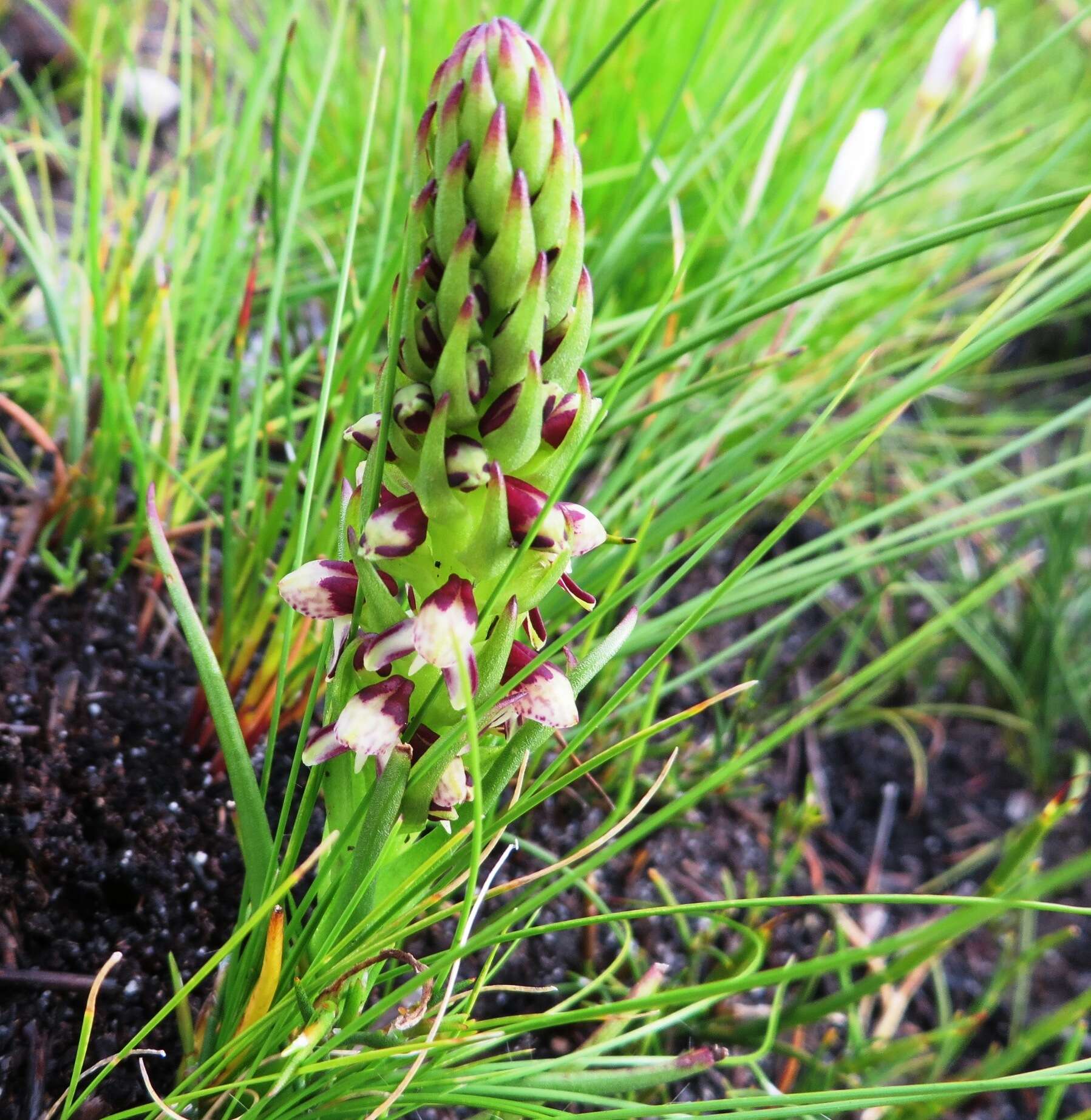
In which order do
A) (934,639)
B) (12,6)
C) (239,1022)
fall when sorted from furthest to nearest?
(12,6) < (934,639) < (239,1022)

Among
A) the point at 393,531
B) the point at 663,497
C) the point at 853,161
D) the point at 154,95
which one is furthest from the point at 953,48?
the point at 154,95

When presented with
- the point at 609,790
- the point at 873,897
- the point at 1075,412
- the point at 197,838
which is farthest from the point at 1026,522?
the point at 197,838

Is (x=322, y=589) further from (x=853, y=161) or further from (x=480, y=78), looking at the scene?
(x=853, y=161)

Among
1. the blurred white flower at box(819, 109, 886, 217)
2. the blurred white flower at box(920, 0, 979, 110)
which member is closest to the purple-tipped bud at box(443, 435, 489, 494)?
the blurred white flower at box(819, 109, 886, 217)

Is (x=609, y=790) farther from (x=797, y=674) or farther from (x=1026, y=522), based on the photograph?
(x=1026, y=522)

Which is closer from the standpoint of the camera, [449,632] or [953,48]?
[449,632]

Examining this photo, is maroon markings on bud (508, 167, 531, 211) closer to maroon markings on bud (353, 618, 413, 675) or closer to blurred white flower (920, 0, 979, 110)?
maroon markings on bud (353, 618, 413, 675)
